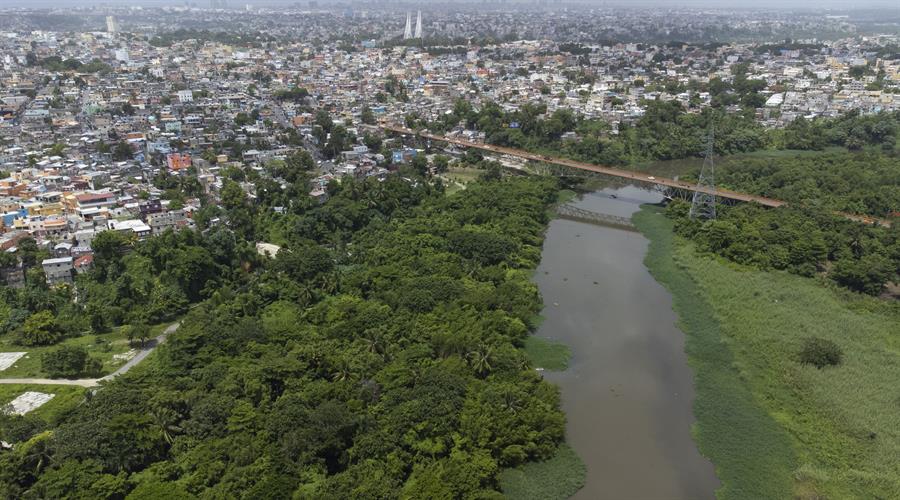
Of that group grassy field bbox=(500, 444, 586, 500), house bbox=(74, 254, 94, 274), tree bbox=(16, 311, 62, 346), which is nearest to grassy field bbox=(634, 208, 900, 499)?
grassy field bbox=(500, 444, 586, 500)

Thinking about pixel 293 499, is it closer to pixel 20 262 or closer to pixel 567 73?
pixel 20 262

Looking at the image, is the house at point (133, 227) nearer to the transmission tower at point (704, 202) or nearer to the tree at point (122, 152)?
the tree at point (122, 152)

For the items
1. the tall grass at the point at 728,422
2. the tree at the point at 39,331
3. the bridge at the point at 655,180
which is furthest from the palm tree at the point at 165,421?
the bridge at the point at 655,180

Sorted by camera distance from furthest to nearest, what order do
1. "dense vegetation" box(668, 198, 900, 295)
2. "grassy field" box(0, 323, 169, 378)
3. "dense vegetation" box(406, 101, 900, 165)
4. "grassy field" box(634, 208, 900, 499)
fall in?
"dense vegetation" box(406, 101, 900, 165) < "dense vegetation" box(668, 198, 900, 295) < "grassy field" box(0, 323, 169, 378) < "grassy field" box(634, 208, 900, 499)

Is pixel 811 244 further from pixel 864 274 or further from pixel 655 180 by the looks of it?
pixel 655 180

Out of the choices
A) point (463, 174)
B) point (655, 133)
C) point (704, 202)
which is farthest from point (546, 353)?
point (655, 133)

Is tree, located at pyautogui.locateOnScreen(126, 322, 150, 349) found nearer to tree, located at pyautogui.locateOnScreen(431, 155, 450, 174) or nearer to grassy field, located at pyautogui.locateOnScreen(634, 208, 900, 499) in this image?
grassy field, located at pyautogui.locateOnScreen(634, 208, 900, 499)

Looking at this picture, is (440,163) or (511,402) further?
(440,163)
